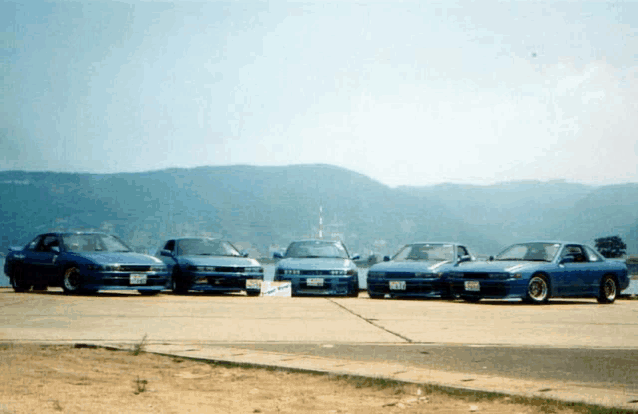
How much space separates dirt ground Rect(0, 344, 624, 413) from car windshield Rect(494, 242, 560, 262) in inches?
500

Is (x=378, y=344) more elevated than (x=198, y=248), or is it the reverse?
(x=198, y=248)

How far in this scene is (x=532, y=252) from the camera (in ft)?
61.1

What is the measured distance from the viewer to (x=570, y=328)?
1120 cm

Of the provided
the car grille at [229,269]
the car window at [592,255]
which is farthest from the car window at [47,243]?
the car window at [592,255]

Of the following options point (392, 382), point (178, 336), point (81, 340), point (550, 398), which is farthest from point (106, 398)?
point (178, 336)

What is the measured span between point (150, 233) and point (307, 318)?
19079cm

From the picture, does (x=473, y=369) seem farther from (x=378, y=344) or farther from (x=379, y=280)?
(x=379, y=280)

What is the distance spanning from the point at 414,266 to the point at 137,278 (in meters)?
6.14

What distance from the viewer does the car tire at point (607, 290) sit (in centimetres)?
1855

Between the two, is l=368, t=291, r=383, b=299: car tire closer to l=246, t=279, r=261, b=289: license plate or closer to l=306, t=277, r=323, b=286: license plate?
l=306, t=277, r=323, b=286: license plate

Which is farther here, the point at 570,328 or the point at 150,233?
the point at 150,233

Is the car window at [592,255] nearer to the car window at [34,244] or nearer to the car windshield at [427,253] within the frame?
the car windshield at [427,253]

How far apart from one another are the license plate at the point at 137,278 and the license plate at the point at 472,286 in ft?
22.5

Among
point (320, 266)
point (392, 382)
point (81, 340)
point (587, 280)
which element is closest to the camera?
point (392, 382)
